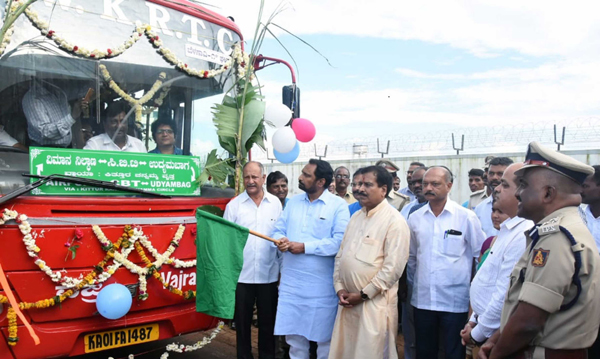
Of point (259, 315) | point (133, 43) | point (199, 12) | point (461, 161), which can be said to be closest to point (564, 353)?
point (259, 315)

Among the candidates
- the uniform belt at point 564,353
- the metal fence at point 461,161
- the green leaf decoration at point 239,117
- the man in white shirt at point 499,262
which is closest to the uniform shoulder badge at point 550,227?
the uniform belt at point 564,353

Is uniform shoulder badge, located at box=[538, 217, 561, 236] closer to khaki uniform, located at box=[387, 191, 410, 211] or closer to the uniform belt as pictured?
the uniform belt

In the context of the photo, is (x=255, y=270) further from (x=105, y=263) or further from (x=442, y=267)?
(x=442, y=267)

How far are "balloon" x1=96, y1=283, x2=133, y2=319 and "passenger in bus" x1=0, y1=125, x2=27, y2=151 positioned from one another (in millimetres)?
1157

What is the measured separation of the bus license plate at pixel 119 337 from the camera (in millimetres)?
3596

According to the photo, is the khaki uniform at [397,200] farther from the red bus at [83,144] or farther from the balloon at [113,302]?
the balloon at [113,302]

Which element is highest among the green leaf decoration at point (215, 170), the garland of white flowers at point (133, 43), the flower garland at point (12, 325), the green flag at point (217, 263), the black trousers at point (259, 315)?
the garland of white flowers at point (133, 43)

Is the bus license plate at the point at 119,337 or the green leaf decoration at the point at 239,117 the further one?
the green leaf decoration at the point at 239,117

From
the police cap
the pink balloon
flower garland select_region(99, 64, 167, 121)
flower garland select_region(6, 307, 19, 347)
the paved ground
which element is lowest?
the paved ground

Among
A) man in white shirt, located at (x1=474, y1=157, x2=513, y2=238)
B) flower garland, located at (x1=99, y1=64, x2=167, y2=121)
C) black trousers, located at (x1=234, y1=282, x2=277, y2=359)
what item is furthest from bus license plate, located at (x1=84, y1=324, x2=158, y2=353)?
man in white shirt, located at (x1=474, y1=157, x2=513, y2=238)

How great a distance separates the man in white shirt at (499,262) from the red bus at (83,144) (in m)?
2.23

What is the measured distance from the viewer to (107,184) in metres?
3.62

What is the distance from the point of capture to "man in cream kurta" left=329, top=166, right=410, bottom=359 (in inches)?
140

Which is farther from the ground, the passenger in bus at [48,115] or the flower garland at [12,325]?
the passenger in bus at [48,115]
